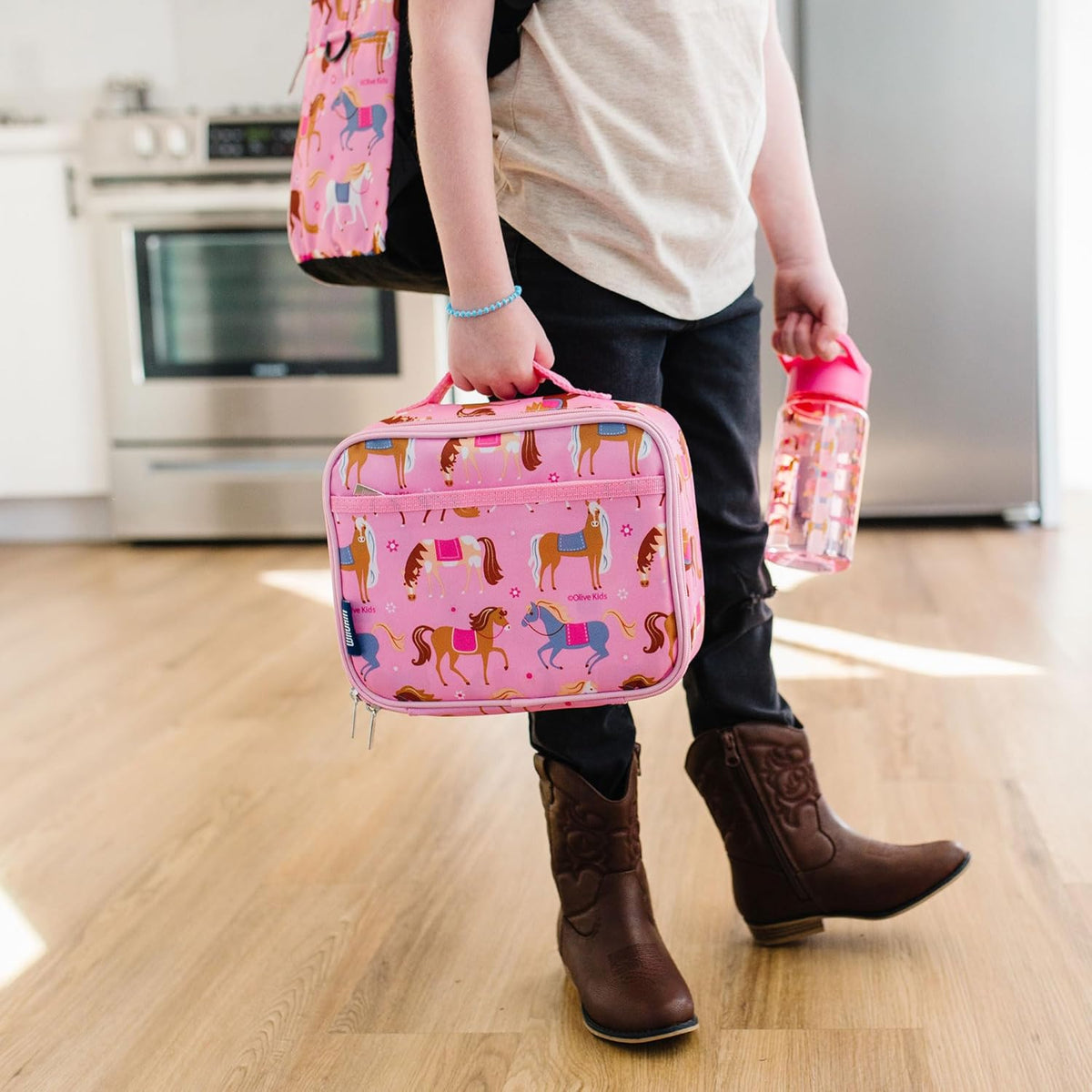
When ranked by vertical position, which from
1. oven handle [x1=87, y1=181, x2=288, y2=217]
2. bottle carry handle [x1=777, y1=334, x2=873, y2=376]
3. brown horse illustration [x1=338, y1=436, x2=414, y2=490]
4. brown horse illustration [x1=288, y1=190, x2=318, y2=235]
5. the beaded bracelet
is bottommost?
brown horse illustration [x1=338, y1=436, x2=414, y2=490]

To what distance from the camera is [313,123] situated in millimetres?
940

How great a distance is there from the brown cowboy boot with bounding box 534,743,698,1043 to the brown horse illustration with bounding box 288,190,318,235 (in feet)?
1.43

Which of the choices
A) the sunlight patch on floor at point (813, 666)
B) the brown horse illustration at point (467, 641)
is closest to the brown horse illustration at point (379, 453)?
the brown horse illustration at point (467, 641)

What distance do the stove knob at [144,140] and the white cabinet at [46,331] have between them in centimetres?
19

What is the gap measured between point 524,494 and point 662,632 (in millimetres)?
130

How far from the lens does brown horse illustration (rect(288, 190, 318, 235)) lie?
93 cm

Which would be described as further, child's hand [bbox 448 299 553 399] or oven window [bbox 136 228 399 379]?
oven window [bbox 136 228 399 379]

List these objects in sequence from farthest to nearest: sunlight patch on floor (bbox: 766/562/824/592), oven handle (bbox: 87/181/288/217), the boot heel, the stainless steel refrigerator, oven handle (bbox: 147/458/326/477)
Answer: oven handle (bbox: 147/458/326/477)
oven handle (bbox: 87/181/288/217)
the stainless steel refrigerator
sunlight patch on floor (bbox: 766/562/824/592)
the boot heel

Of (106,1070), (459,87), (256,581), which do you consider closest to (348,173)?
(459,87)

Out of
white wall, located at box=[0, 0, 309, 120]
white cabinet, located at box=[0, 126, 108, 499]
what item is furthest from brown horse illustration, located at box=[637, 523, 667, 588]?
white wall, located at box=[0, 0, 309, 120]

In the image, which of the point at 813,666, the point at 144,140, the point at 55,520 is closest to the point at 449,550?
the point at 813,666

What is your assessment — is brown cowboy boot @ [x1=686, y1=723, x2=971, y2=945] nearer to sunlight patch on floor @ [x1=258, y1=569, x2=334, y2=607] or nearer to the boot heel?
the boot heel

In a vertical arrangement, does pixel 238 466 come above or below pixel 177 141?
below

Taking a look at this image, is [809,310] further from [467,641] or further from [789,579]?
[789,579]
